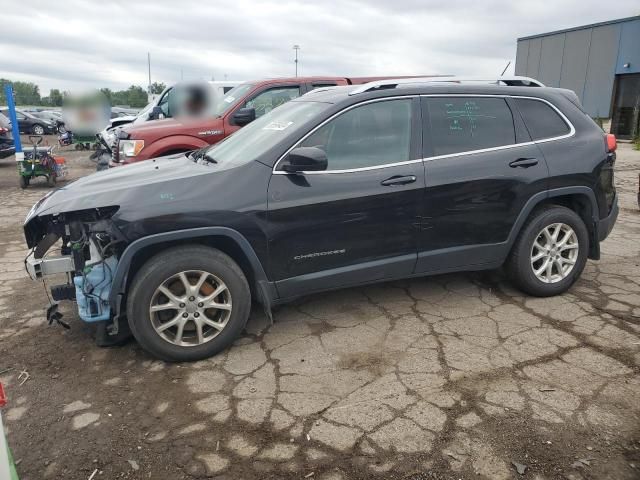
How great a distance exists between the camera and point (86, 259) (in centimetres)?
346

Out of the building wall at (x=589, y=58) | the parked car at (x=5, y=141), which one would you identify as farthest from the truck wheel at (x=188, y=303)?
the building wall at (x=589, y=58)

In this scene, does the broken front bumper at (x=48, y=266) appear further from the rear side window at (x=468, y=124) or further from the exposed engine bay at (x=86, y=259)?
the rear side window at (x=468, y=124)

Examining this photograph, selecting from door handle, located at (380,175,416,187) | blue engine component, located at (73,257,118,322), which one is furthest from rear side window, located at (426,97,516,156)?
blue engine component, located at (73,257,118,322)

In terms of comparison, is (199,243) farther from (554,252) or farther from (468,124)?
(554,252)

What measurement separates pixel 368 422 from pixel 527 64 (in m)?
26.0

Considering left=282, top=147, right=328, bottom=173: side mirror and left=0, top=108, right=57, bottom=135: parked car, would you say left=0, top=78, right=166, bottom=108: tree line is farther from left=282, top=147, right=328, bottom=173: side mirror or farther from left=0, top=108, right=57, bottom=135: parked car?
left=282, top=147, right=328, bottom=173: side mirror

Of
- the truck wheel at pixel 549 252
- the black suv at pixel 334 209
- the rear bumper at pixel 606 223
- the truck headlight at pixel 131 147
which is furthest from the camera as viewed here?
the truck headlight at pixel 131 147

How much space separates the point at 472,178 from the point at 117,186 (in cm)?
260

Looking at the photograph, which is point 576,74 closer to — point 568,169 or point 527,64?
point 527,64

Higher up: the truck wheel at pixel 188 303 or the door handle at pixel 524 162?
the door handle at pixel 524 162

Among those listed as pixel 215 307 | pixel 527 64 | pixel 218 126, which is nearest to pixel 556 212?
pixel 215 307

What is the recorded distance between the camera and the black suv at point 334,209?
3271 millimetres

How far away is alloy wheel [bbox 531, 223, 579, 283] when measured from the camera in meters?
4.18

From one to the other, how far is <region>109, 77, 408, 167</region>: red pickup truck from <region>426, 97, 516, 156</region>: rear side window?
3615 millimetres
